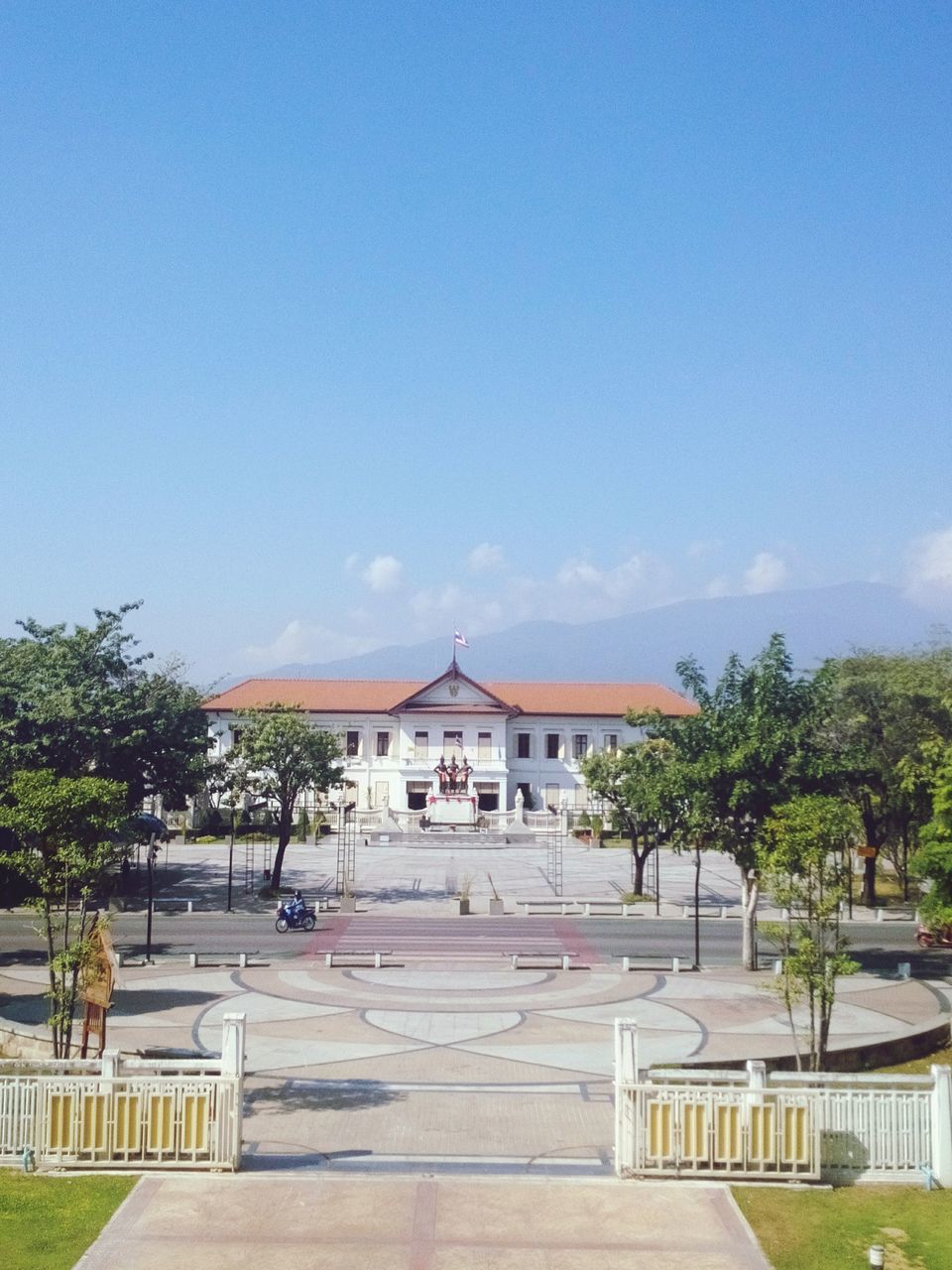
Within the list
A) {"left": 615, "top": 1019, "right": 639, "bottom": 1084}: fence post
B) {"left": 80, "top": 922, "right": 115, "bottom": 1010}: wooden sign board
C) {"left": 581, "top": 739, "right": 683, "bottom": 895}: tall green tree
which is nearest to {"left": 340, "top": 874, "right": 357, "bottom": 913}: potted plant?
{"left": 581, "top": 739, "right": 683, "bottom": 895}: tall green tree

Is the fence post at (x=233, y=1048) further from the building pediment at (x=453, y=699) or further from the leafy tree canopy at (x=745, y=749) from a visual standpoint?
the building pediment at (x=453, y=699)

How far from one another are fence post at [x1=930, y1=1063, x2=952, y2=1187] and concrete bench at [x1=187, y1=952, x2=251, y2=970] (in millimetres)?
20036

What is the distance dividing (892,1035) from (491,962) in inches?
485

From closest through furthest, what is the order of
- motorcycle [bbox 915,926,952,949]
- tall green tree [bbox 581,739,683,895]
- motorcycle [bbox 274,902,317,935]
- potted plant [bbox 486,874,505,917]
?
tall green tree [bbox 581,739,683,895]
motorcycle [bbox 915,926,952,949]
motorcycle [bbox 274,902,317,935]
potted plant [bbox 486,874,505,917]

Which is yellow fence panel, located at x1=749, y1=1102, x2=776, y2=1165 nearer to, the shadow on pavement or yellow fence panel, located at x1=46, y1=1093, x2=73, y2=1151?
the shadow on pavement

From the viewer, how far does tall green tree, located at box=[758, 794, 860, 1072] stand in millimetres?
18625

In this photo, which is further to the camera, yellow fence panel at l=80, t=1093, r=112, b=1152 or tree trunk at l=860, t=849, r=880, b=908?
tree trunk at l=860, t=849, r=880, b=908

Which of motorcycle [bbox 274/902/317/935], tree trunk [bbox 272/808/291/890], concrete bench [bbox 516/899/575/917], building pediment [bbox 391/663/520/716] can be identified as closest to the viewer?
motorcycle [bbox 274/902/317/935]

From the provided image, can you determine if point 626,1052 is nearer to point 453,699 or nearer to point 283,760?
point 283,760

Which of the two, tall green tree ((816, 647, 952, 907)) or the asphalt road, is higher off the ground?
tall green tree ((816, 647, 952, 907))

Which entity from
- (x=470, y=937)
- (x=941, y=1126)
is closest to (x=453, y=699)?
(x=470, y=937)

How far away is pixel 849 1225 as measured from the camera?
46.2 feet

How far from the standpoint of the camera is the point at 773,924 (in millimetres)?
20172


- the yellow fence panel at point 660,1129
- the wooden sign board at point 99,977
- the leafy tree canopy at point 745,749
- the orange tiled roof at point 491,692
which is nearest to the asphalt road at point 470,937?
the leafy tree canopy at point 745,749
